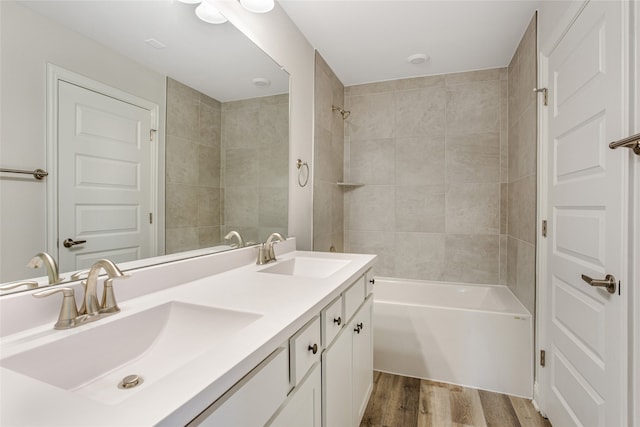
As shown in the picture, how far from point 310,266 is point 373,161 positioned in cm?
177

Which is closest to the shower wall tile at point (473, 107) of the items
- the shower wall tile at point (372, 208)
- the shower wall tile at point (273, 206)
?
the shower wall tile at point (372, 208)

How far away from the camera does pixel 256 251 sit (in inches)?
Answer: 68.5

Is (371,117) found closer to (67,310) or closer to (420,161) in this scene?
(420,161)

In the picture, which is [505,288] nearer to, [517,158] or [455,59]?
[517,158]

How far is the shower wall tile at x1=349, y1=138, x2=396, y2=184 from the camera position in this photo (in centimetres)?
320

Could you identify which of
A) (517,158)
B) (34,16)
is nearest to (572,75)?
(517,158)

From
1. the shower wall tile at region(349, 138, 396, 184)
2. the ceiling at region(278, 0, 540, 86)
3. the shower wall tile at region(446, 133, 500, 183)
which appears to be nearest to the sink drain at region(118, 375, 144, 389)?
the ceiling at region(278, 0, 540, 86)

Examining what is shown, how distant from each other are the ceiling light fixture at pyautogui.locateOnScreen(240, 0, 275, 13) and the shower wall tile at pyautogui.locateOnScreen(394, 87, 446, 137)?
1869 mm

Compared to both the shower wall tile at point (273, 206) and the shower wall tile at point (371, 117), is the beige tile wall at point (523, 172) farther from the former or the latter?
the shower wall tile at point (273, 206)

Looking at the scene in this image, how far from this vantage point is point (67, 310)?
2.60 feet

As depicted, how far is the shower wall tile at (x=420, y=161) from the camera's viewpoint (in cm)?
304

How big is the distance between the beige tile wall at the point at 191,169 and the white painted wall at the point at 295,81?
56 cm

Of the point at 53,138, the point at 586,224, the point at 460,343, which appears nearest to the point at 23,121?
the point at 53,138

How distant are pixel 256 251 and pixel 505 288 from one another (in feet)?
7.53
